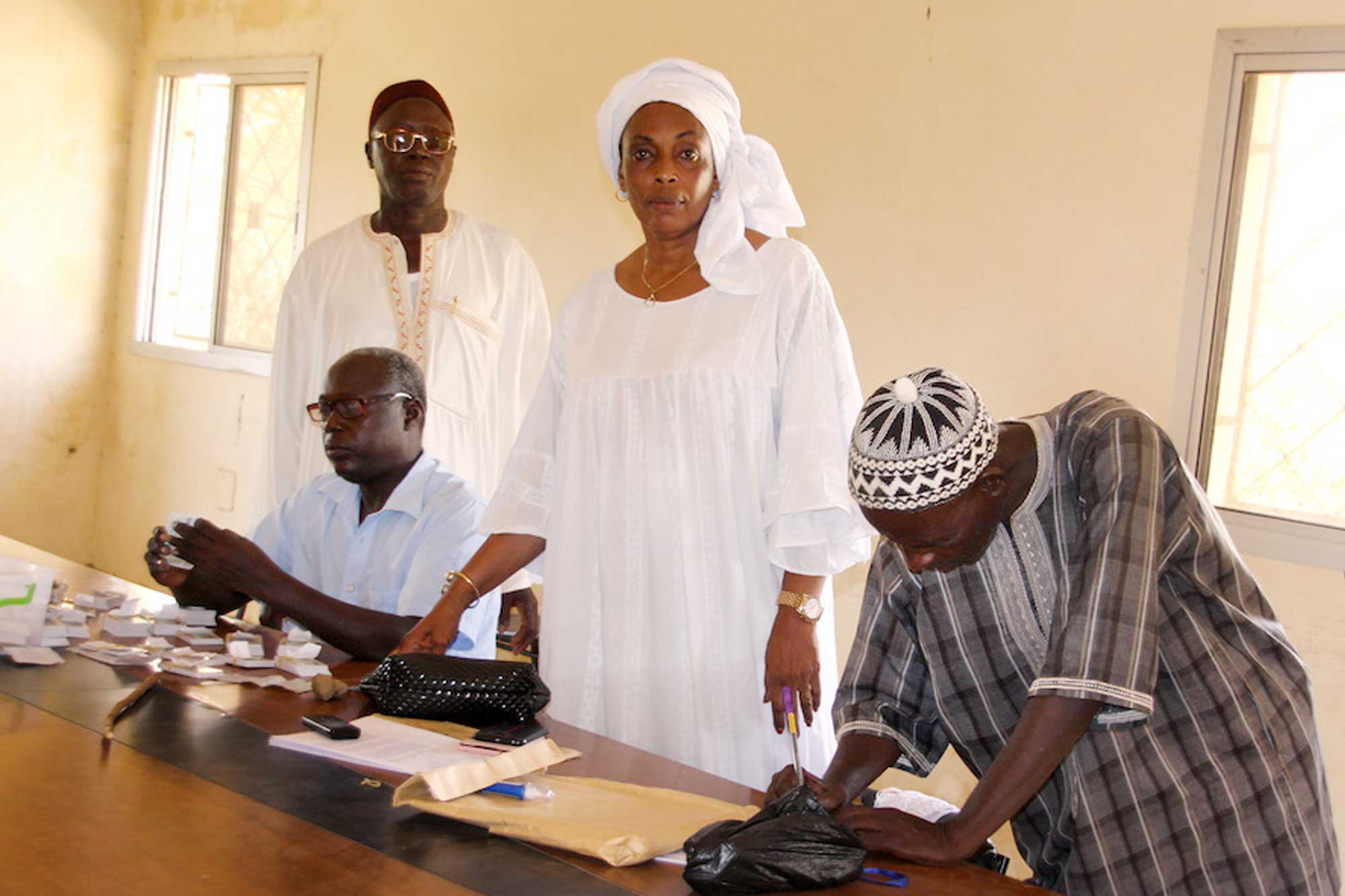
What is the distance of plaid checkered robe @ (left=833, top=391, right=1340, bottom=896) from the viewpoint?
5.89ft

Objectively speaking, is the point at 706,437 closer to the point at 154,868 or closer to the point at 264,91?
the point at 154,868

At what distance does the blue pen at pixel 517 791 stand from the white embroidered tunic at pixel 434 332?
224 cm

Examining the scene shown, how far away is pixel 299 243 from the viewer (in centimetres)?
674

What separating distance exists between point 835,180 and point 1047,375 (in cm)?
106

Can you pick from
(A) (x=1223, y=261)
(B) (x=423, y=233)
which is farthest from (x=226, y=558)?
(A) (x=1223, y=261)

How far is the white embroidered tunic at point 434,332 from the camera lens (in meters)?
4.06

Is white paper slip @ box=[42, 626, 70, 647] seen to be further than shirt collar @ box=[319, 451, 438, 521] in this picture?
No

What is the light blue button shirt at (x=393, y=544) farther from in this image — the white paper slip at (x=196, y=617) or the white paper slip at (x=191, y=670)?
the white paper slip at (x=191, y=670)

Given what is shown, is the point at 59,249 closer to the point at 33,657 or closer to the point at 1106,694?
the point at 33,657

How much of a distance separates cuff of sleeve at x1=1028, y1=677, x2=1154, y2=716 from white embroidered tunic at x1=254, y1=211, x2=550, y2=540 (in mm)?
2593

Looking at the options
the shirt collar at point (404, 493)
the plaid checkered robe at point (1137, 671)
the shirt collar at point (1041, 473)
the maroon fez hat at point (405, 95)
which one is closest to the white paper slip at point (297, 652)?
the shirt collar at point (404, 493)

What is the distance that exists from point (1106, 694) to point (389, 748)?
1.07 m

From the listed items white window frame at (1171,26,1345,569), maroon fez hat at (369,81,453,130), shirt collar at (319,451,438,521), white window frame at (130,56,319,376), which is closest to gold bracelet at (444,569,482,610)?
shirt collar at (319,451,438,521)

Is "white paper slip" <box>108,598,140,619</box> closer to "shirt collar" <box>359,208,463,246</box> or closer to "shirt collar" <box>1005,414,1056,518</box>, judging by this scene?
"shirt collar" <box>359,208,463,246</box>
